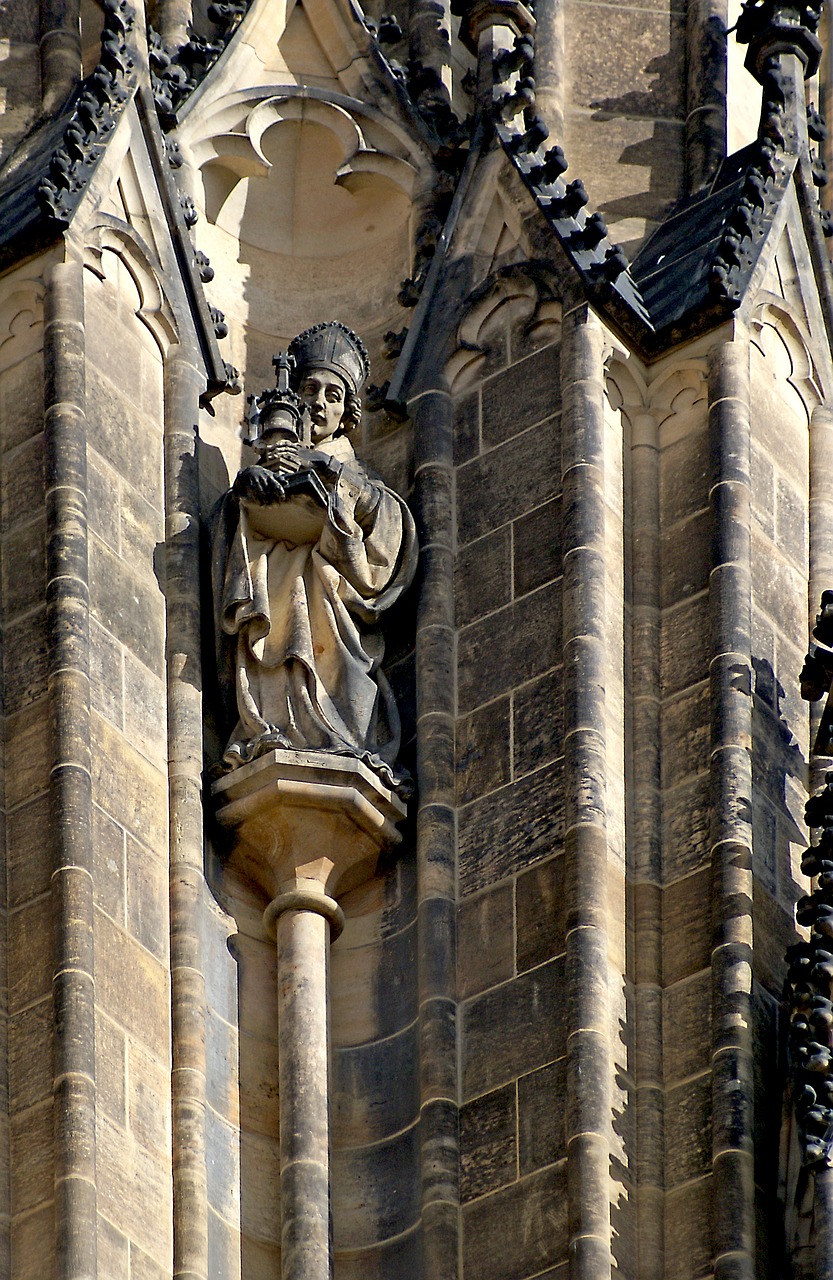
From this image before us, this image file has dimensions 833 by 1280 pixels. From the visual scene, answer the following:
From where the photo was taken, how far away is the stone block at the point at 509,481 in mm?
21875

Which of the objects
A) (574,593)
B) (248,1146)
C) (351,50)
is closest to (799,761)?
(574,593)

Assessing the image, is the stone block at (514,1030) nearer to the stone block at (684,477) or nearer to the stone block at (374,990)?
the stone block at (374,990)

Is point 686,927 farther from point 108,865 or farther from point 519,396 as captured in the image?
point 519,396

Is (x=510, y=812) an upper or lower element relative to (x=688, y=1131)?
upper

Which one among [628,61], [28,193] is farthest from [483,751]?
[628,61]

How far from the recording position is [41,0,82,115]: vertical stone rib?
23.4 m

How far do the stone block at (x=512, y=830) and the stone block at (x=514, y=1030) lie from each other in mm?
491

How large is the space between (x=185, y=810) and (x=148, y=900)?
1.67 feet

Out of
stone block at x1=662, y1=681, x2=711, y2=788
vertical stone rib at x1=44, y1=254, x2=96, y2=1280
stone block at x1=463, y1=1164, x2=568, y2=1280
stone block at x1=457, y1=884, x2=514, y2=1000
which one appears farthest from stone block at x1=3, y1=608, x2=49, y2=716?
stone block at x1=463, y1=1164, x2=568, y2=1280

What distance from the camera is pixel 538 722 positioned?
69.6ft

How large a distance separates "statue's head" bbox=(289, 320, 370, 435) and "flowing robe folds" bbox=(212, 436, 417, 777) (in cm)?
45

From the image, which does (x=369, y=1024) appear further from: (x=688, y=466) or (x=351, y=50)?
(x=351, y=50)

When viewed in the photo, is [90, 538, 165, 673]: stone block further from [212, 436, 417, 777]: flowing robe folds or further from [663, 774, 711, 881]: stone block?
[663, 774, 711, 881]: stone block

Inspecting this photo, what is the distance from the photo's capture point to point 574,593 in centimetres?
2134
